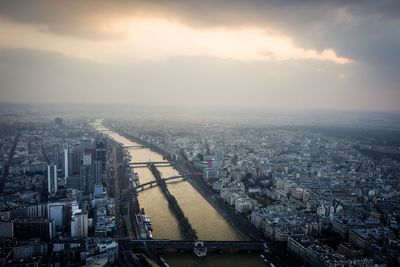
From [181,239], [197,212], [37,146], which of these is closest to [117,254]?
[181,239]

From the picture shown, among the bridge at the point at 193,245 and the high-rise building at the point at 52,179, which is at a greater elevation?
the high-rise building at the point at 52,179

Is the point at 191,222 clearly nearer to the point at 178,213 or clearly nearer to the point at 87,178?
the point at 178,213

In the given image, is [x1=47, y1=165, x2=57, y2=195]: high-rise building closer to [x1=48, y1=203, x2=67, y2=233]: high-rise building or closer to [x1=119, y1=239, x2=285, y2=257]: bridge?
[x1=48, y1=203, x2=67, y2=233]: high-rise building

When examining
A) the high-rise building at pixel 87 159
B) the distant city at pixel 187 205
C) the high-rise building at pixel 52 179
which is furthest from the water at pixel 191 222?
the high-rise building at pixel 52 179

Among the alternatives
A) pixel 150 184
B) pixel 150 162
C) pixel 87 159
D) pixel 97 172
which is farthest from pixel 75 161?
pixel 150 162

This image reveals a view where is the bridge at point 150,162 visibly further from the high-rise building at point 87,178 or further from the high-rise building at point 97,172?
the high-rise building at point 87,178

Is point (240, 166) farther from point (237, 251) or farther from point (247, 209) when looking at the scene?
point (237, 251)
